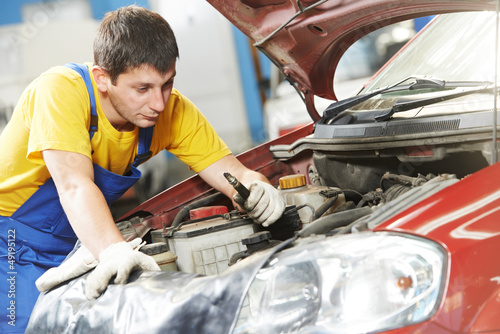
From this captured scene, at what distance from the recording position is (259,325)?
3.65ft

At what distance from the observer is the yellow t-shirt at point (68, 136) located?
1797mm

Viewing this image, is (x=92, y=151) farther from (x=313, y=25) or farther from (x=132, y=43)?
(x=313, y=25)

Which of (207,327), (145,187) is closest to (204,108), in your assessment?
(145,187)

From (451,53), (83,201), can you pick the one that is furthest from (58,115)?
(451,53)

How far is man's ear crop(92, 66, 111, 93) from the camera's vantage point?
189 cm

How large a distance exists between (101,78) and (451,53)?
1.23 m

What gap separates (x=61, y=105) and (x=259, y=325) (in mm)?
1078

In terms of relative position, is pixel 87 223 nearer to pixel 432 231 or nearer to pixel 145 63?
pixel 145 63

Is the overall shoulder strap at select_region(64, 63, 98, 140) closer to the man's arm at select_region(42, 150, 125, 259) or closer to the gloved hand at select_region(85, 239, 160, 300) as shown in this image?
the man's arm at select_region(42, 150, 125, 259)

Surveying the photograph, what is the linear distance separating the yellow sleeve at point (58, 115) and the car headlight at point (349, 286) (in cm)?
91

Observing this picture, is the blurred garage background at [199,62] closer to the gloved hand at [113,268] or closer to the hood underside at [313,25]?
the hood underside at [313,25]

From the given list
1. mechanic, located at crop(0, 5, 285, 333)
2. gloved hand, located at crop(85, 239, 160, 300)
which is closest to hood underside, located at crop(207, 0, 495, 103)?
mechanic, located at crop(0, 5, 285, 333)

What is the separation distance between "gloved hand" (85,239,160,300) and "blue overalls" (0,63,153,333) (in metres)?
0.62

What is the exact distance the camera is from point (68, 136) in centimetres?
178
